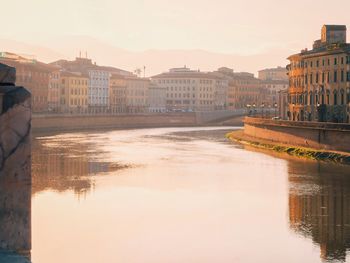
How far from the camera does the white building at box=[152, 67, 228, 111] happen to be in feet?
550

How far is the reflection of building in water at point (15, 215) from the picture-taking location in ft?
10.1

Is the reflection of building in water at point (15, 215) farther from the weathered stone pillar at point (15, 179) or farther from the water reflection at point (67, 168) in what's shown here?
the water reflection at point (67, 168)

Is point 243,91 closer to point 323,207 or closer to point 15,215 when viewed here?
point 323,207

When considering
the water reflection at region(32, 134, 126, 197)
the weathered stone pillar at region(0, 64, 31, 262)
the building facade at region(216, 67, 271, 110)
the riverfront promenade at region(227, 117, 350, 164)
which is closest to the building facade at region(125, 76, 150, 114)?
the building facade at region(216, 67, 271, 110)

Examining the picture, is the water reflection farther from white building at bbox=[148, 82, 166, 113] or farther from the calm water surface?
white building at bbox=[148, 82, 166, 113]

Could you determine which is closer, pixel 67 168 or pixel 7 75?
pixel 7 75

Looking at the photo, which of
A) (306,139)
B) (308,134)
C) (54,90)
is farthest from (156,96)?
(308,134)

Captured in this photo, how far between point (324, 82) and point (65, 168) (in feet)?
114

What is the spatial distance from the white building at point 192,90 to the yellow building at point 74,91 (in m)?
36.1

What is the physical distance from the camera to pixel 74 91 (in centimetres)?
13450

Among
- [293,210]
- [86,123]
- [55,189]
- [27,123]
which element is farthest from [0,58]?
[27,123]

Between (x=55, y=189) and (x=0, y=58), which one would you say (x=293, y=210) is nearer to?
(x=55, y=189)

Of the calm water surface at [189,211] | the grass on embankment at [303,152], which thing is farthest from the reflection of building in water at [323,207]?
the grass on embankment at [303,152]

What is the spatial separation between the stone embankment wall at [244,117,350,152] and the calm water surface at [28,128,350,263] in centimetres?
407
